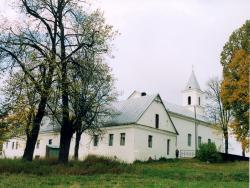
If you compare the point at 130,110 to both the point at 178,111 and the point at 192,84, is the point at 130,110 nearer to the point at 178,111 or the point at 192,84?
the point at 178,111

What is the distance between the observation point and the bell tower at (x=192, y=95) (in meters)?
65.8

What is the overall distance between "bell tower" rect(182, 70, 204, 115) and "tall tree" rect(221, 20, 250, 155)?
33.4 meters

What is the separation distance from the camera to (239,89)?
94.1 feet

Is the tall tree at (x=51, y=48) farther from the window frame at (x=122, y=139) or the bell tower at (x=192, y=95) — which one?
the bell tower at (x=192, y=95)

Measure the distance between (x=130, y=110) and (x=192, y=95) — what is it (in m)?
25.3

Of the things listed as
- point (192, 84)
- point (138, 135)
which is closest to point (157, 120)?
point (138, 135)

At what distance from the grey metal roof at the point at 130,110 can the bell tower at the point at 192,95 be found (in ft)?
73.6

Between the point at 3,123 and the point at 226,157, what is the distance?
24.3 meters

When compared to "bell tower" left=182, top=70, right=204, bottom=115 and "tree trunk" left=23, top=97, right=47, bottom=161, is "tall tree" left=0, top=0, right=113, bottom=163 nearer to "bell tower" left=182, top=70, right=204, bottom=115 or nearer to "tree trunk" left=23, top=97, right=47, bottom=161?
"tree trunk" left=23, top=97, right=47, bottom=161

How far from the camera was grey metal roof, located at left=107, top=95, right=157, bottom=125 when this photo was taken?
41.6 meters

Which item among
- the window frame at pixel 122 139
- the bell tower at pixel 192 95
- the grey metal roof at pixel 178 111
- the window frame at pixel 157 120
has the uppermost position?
the bell tower at pixel 192 95

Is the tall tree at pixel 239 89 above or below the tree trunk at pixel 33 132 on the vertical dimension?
above

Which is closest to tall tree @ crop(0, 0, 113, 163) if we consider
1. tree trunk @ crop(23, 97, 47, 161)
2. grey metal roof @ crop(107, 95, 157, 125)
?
tree trunk @ crop(23, 97, 47, 161)

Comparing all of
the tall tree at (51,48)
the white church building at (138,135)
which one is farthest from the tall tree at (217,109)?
the tall tree at (51,48)
